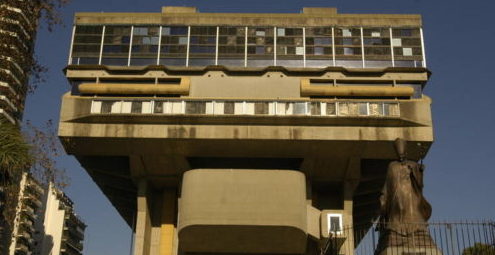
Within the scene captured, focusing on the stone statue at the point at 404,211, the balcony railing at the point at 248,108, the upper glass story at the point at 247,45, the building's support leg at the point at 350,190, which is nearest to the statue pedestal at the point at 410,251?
the stone statue at the point at 404,211

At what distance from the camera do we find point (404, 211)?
15453mm

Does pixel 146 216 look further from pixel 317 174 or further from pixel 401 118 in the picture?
pixel 401 118

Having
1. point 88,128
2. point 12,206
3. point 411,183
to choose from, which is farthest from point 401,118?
point 12,206

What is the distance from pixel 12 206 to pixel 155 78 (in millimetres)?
32981

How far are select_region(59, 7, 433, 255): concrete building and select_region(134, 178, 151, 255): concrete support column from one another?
0.33ft

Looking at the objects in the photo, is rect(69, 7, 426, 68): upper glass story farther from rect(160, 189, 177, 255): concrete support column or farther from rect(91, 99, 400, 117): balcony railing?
rect(160, 189, 177, 255): concrete support column

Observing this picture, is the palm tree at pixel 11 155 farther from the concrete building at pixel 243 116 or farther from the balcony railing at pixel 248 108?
the balcony railing at pixel 248 108

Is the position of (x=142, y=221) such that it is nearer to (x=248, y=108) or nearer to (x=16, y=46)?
(x=248, y=108)

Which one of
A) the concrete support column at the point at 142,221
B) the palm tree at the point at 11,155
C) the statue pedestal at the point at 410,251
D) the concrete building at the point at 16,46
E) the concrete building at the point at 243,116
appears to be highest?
the concrete building at the point at 243,116

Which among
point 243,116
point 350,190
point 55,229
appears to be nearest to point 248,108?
point 243,116

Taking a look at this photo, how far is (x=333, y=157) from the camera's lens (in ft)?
142

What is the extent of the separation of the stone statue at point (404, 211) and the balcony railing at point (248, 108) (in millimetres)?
24724

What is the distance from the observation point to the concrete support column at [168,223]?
47.4 m

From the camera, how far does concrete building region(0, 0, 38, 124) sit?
1209cm
